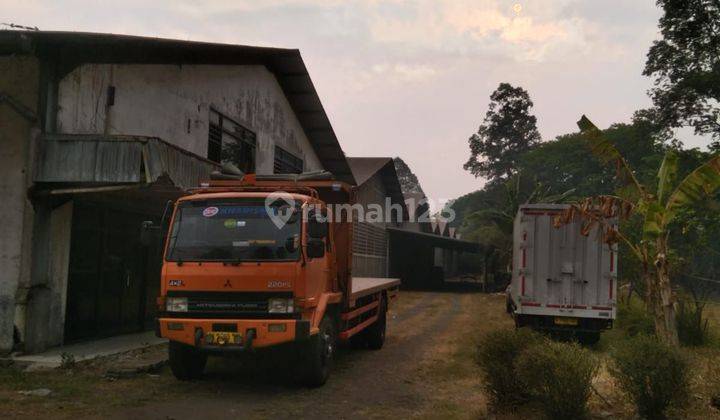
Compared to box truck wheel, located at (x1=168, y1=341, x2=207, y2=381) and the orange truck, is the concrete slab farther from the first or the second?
the orange truck

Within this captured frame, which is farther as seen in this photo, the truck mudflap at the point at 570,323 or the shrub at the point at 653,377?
the truck mudflap at the point at 570,323

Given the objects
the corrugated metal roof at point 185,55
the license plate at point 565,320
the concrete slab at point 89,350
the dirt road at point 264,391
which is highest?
the corrugated metal roof at point 185,55

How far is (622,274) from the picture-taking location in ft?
57.8

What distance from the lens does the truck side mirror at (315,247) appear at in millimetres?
8195

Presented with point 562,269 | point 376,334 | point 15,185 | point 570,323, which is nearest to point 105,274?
point 15,185

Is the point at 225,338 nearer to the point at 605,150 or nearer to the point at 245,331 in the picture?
the point at 245,331

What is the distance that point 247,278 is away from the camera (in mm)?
7793

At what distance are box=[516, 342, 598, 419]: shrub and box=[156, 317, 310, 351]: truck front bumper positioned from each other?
2887mm

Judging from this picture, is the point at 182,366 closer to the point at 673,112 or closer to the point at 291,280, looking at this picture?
the point at 291,280

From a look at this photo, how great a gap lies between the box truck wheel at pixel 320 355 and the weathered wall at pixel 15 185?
4.84 meters

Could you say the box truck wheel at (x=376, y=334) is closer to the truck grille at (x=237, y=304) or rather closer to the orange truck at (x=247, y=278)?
the orange truck at (x=247, y=278)

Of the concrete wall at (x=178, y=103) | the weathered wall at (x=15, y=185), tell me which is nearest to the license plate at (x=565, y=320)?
the concrete wall at (x=178, y=103)

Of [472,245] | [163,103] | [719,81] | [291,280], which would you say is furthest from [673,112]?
[291,280]

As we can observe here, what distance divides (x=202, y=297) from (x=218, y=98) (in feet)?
27.9
